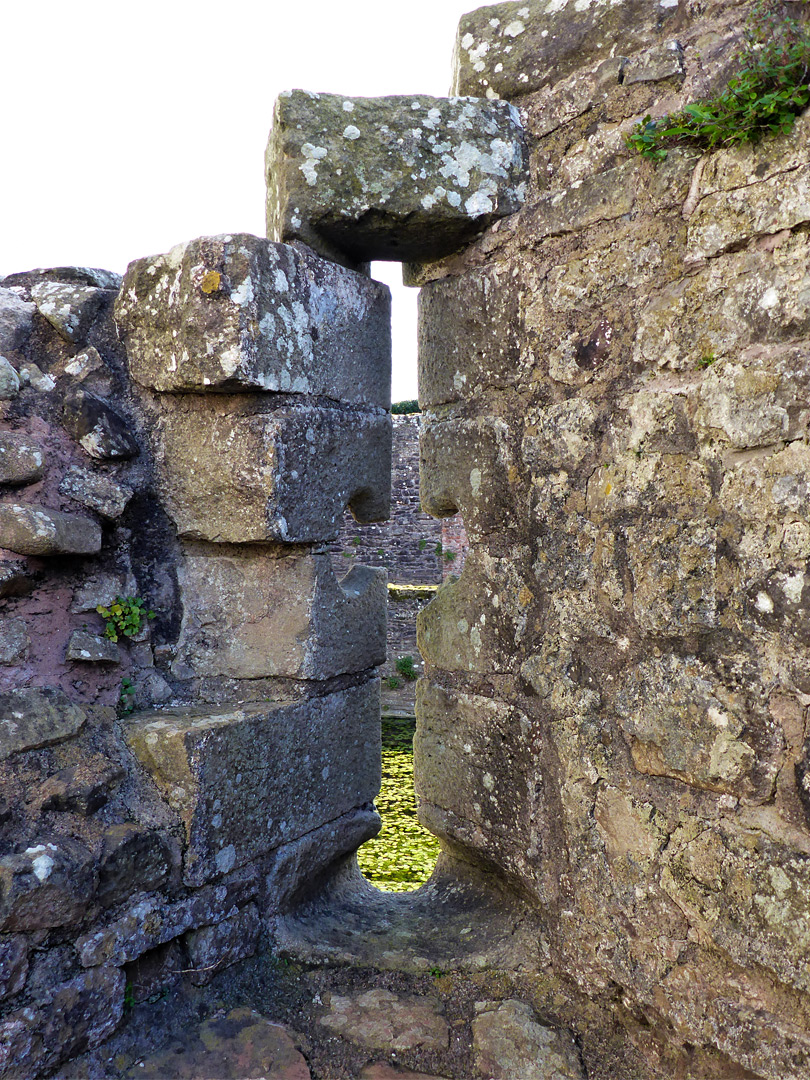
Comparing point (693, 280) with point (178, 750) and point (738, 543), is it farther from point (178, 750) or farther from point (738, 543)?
point (178, 750)

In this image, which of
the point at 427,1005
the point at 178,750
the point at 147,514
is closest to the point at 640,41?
the point at 147,514

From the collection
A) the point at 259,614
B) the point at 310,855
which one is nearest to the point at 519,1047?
the point at 310,855

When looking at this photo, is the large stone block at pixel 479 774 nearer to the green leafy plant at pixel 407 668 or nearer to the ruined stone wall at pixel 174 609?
the ruined stone wall at pixel 174 609

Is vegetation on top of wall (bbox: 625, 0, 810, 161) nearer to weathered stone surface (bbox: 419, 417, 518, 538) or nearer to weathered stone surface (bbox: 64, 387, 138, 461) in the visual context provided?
weathered stone surface (bbox: 419, 417, 518, 538)

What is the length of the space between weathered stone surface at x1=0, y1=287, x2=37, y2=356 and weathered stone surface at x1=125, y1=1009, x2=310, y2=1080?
1.83m

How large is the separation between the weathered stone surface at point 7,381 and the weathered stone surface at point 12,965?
51.2 inches

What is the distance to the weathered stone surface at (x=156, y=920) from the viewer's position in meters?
1.78

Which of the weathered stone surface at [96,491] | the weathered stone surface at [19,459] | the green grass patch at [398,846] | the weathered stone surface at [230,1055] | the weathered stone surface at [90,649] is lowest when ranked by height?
the green grass patch at [398,846]

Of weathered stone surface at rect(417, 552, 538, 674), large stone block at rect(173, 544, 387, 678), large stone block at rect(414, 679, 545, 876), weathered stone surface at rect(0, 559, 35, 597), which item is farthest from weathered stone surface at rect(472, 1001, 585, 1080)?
weathered stone surface at rect(0, 559, 35, 597)

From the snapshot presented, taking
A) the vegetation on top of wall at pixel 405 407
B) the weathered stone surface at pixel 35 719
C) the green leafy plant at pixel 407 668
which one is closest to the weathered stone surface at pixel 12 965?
the weathered stone surface at pixel 35 719

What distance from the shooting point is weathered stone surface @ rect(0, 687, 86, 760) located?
1781mm

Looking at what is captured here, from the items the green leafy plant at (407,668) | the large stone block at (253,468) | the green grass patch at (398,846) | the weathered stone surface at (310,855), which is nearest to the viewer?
the large stone block at (253,468)

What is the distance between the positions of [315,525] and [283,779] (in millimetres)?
739

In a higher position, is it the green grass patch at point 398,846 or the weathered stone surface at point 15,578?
the weathered stone surface at point 15,578
